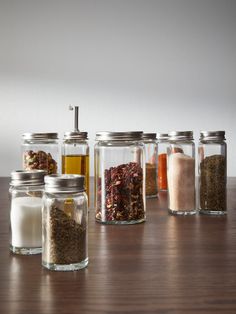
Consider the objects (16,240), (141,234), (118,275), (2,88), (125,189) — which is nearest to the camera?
(118,275)

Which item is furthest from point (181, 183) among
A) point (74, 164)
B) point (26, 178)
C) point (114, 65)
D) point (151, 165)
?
point (114, 65)

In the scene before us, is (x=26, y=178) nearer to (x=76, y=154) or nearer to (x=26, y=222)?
(x=26, y=222)

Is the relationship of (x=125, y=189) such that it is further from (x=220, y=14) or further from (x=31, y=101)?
(x=220, y=14)

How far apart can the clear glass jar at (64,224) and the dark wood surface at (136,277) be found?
0.8 inches

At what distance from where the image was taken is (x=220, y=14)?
416 centimetres

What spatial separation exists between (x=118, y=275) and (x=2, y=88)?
3.58m

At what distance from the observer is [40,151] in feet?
4.27

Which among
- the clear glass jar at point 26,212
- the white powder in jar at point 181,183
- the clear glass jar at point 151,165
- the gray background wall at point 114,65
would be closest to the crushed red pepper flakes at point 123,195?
the white powder in jar at point 181,183

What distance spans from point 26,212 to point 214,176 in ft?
1.84

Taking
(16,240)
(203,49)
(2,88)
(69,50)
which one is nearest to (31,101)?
(2,88)

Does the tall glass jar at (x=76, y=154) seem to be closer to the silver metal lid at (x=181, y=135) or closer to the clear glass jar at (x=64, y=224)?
the silver metal lid at (x=181, y=135)

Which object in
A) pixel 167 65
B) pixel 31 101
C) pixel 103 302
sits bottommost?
pixel 103 302

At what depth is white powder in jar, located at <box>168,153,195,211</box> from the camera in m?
1.23

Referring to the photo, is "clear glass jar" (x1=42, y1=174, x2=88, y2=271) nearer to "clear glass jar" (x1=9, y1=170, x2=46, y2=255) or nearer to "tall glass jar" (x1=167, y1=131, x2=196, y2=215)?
"clear glass jar" (x1=9, y1=170, x2=46, y2=255)
